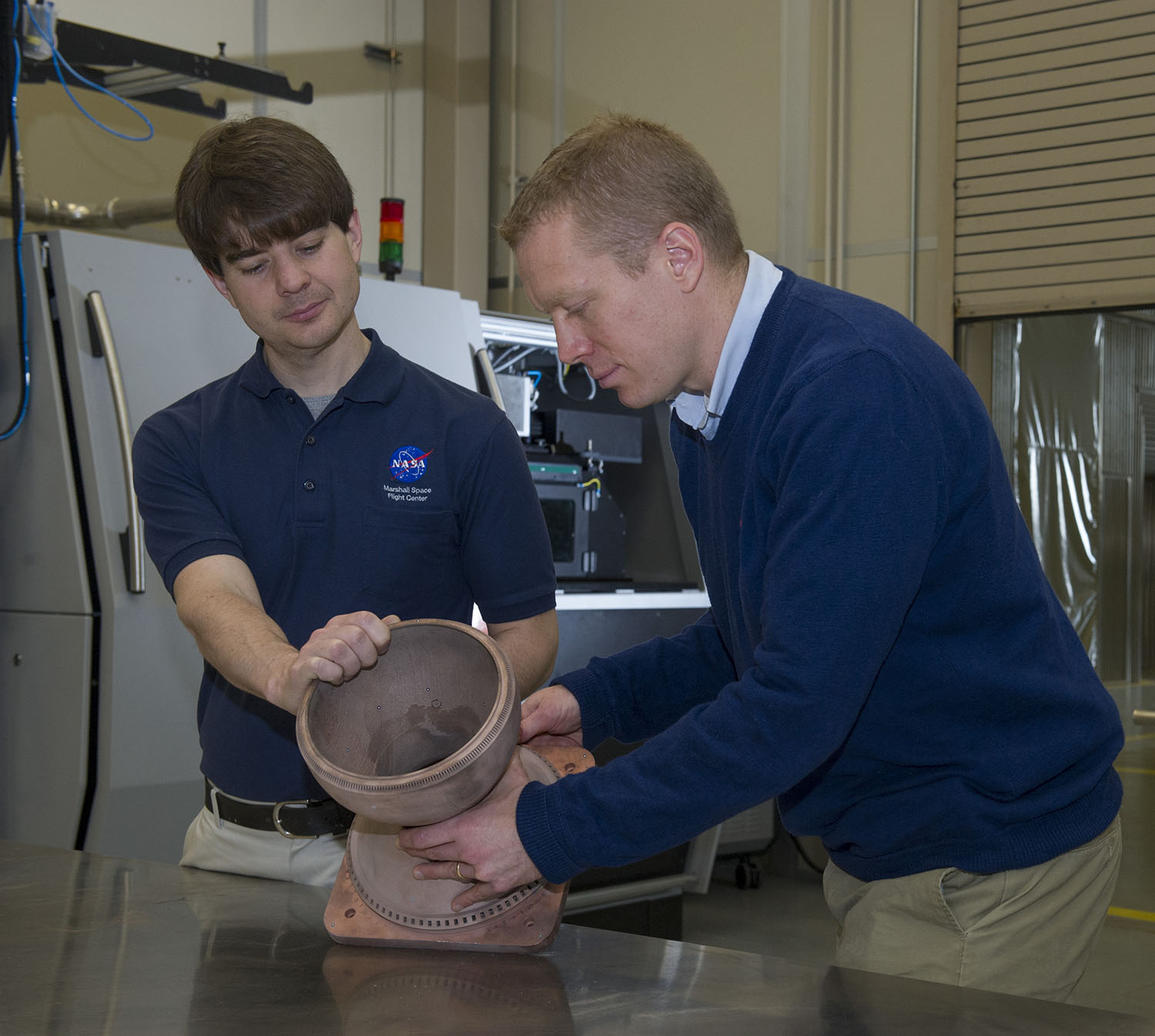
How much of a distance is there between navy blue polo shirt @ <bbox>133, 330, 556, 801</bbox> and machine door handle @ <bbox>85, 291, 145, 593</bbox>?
40.3 inches

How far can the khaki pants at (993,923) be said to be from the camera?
1280 mm

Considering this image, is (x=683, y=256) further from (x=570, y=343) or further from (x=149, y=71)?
(x=149, y=71)

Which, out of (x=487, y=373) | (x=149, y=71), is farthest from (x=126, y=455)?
(x=149, y=71)

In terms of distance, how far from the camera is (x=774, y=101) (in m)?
4.99

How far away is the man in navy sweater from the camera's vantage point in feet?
3.57

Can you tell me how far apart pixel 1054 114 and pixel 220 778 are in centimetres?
380

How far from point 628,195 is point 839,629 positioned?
0.46 m

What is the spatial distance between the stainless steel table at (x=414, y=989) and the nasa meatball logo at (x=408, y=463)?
55 centimetres

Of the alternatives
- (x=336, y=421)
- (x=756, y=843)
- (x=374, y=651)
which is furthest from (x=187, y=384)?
(x=756, y=843)

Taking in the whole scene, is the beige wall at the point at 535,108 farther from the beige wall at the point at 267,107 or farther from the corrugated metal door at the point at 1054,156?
the corrugated metal door at the point at 1054,156

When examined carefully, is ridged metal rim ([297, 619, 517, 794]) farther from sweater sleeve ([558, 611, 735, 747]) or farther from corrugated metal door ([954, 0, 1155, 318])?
corrugated metal door ([954, 0, 1155, 318])

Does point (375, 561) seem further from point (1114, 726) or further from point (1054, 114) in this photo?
point (1054, 114)

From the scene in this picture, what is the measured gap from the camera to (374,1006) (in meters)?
1.11

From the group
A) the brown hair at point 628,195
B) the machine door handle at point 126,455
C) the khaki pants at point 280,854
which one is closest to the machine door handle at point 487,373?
the machine door handle at point 126,455
